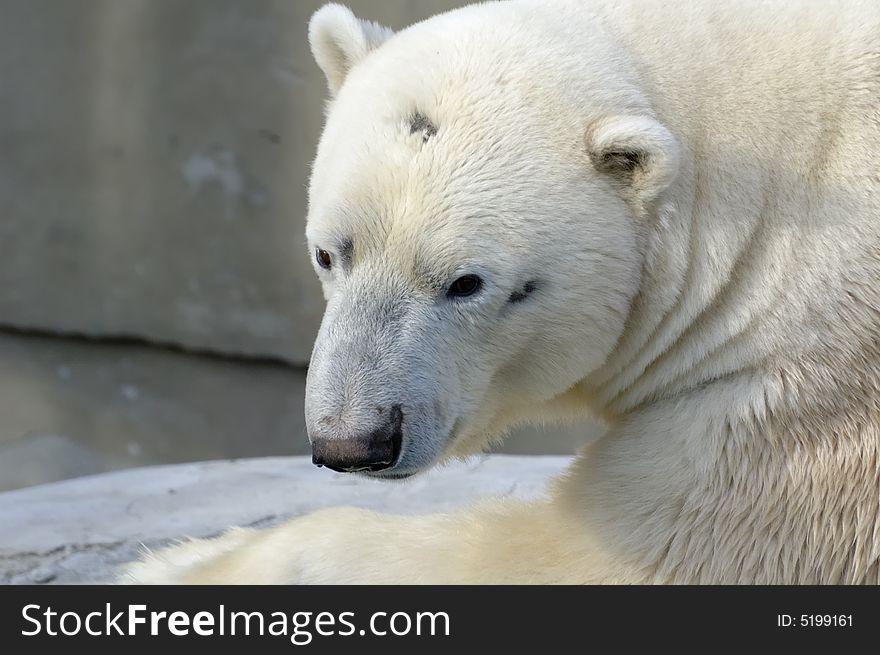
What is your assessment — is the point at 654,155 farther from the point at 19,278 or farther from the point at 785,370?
the point at 19,278

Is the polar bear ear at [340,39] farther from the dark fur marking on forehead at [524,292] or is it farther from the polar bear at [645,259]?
the dark fur marking on forehead at [524,292]

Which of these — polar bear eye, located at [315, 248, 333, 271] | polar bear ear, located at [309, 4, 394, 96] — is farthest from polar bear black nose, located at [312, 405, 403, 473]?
polar bear ear, located at [309, 4, 394, 96]

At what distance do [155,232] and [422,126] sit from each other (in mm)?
3942

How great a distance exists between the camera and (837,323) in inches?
79.0

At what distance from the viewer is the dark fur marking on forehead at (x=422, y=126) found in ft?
6.59

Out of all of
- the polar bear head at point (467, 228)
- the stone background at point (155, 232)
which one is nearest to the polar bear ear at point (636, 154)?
the polar bear head at point (467, 228)

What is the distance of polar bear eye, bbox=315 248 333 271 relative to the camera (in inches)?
83.4

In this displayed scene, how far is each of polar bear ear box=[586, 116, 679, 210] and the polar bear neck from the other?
Result: 0.06 meters

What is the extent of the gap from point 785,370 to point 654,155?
44 centimetres

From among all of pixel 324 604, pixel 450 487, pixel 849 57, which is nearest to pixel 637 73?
pixel 849 57

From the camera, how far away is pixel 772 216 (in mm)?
2049

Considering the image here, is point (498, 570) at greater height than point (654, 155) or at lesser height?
lesser

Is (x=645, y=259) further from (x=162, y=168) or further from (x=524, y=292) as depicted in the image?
(x=162, y=168)

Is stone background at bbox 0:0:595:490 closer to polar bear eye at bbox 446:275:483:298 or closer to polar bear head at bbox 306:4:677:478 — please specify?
polar bear head at bbox 306:4:677:478
